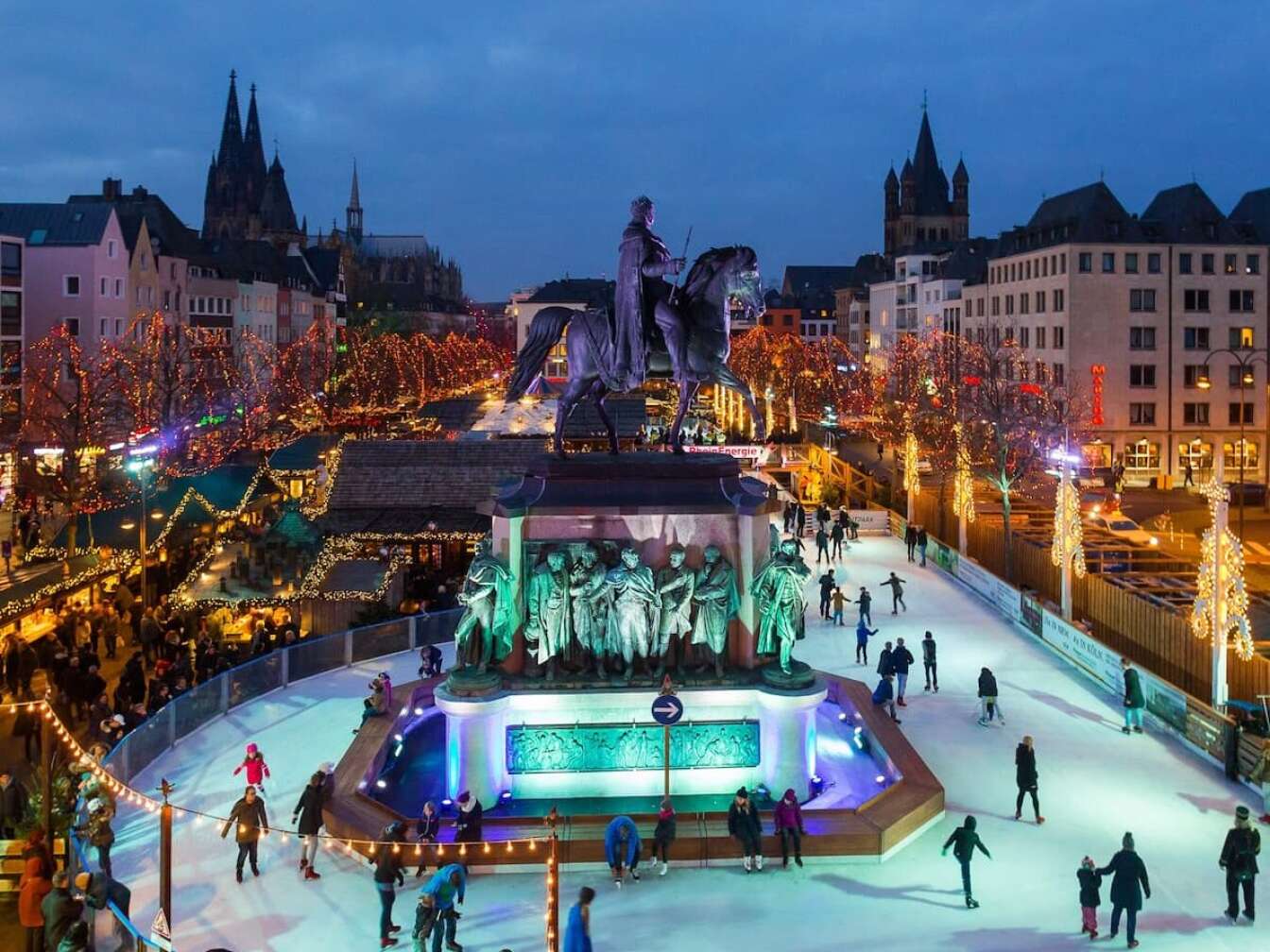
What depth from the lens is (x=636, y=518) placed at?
17828 millimetres

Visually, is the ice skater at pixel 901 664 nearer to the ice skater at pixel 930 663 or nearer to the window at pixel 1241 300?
the ice skater at pixel 930 663

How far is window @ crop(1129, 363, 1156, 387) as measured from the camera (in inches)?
2778

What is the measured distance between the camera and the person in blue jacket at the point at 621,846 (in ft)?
51.1

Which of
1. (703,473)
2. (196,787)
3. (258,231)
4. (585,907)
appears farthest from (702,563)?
(258,231)

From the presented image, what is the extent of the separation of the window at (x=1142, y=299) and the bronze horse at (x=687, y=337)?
5773 centimetres

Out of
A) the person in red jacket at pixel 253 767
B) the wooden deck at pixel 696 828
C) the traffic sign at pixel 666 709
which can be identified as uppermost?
the traffic sign at pixel 666 709

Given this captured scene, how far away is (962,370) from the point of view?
7350 centimetres

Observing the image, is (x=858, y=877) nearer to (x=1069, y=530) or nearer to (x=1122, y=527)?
(x=1069, y=530)

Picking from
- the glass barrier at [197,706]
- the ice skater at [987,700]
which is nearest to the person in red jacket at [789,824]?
the ice skater at [987,700]

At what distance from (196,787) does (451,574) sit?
48.8ft

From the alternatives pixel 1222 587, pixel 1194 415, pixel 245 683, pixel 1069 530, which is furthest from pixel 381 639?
pixel 1194 415

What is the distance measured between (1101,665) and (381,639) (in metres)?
14.7

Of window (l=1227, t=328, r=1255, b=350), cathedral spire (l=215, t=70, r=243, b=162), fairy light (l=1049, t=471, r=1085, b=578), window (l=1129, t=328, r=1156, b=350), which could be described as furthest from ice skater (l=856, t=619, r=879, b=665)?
cathedral spire (l=215, t=70, r=243, b=162)

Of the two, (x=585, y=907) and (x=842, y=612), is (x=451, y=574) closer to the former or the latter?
(x=842, y=612)
